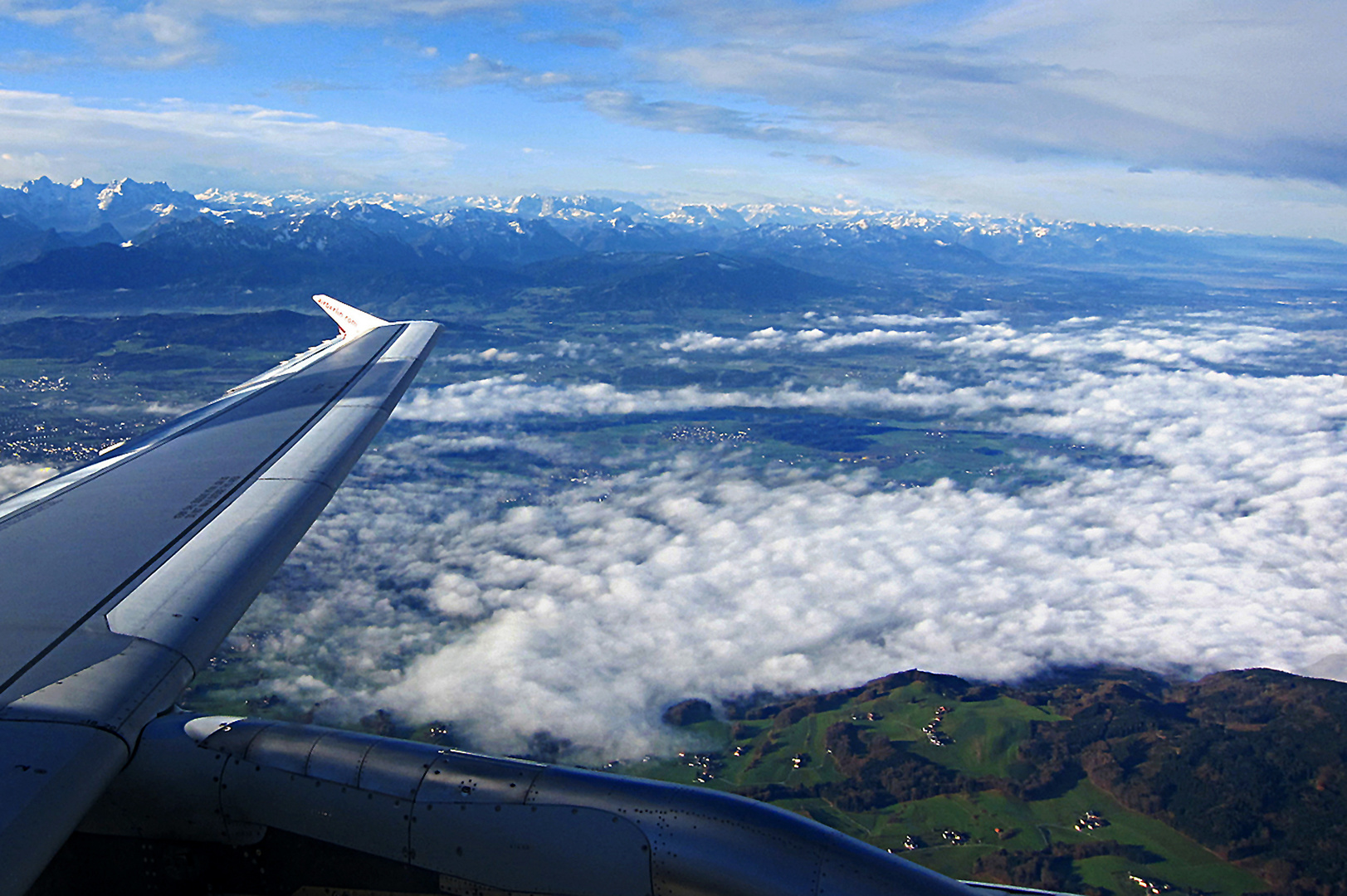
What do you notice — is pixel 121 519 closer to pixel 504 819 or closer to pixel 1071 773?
pixel 504 819

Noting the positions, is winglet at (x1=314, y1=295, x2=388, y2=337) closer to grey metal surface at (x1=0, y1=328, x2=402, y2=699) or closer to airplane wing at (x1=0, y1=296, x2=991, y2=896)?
grey metal surface at (x1=0, y1=328, x2=402, y2=699)

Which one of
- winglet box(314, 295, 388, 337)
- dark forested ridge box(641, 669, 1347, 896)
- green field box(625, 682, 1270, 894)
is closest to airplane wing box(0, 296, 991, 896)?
winglet box(314, 295, 388, 337)

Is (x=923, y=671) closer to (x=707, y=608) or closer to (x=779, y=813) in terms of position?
(x=707, y=608)

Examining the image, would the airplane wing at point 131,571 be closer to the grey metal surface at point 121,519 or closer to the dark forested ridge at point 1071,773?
the grey metal surface at point 121,519

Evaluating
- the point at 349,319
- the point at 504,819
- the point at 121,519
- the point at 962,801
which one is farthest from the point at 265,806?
the point at 962,801

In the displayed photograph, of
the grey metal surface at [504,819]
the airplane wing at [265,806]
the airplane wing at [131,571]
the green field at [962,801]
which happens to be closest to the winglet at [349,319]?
the airplane wing at [131,571]

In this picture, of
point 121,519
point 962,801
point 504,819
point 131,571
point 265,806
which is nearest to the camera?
point 504,819
